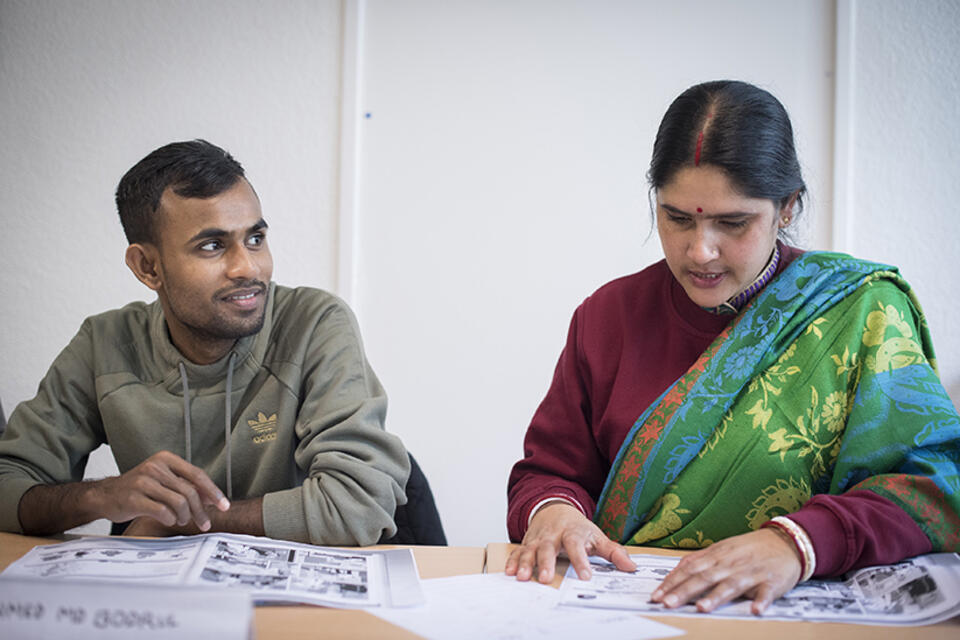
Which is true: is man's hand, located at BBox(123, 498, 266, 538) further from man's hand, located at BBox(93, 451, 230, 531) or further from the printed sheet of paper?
the printed sheet of paper

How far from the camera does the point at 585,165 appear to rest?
2633mm

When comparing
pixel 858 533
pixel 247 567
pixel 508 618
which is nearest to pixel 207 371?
pixel 247 567

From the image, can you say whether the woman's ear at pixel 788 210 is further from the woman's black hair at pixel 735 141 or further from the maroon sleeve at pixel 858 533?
the maroon sleeve at pixel 858 533

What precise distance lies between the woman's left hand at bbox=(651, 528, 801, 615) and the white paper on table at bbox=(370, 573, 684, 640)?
3.1 inches

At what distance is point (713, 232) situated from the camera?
4.33 feet

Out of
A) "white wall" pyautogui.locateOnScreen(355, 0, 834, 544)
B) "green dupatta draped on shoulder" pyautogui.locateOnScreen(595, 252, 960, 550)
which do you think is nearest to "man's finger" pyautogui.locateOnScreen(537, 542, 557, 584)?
"green dupatta draped on shoulder" pyautogui.locateOnScreen(595, 252, 960, 550)

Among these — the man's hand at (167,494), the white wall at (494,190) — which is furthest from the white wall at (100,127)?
the man's hand at (167,494)

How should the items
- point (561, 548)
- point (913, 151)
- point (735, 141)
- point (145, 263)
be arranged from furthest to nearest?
point (913, 151), point (145, 263), point (735, 141), point (561, 548)

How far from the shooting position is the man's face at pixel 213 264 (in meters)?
1.59

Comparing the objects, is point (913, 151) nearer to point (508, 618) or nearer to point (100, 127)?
point (508, 618)

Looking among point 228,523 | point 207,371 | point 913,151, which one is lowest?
point 228,523

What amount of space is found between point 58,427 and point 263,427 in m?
0.38

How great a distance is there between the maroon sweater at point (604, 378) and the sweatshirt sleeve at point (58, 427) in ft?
2.68

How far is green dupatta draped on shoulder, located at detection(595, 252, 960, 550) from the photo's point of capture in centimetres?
123
